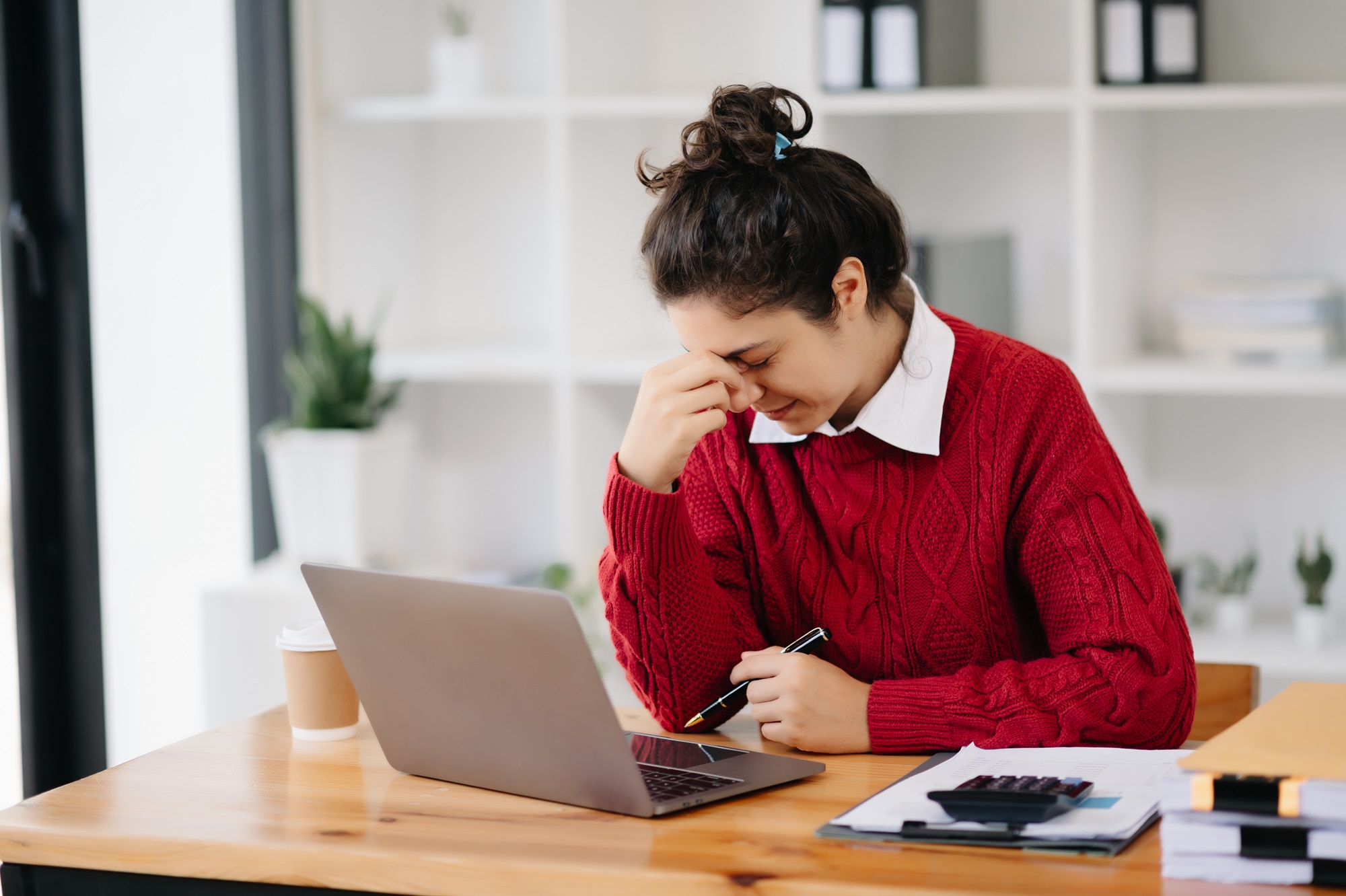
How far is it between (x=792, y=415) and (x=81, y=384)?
1.49 meters

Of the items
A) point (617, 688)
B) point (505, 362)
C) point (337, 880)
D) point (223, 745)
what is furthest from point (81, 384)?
point (337, 880)

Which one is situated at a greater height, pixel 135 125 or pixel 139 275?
pixel 135 125

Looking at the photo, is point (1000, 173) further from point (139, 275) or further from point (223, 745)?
point (223, 745)

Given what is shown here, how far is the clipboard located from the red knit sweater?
0.26 meters

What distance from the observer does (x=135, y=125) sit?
270 centimetres

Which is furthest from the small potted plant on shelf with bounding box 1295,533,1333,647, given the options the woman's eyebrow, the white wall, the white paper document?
the white wall

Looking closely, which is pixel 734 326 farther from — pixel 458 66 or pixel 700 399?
pixel 458 66

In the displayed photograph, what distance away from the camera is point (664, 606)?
4.84ft

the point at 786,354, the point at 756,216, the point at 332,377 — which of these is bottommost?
the point at 332,377

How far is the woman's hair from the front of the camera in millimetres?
1435

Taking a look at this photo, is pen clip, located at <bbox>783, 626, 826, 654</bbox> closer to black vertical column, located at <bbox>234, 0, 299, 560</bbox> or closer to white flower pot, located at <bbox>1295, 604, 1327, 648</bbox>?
white flower pot, located at <bbox>1295, 604, 1327, 648</bbox>

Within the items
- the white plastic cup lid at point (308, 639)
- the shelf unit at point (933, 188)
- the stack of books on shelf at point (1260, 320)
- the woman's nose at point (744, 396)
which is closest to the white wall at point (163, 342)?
the shelf unit at point (933, 188)

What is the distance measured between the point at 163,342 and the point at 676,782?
6.25 ft

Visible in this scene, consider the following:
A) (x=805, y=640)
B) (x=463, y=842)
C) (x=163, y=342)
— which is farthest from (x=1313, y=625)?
(x=163, y=342)
